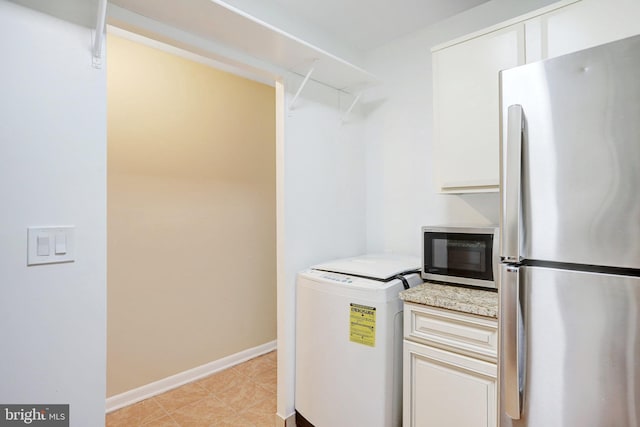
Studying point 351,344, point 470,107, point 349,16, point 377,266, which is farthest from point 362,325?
point 349,16

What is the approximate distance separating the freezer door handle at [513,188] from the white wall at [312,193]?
4.14 feet

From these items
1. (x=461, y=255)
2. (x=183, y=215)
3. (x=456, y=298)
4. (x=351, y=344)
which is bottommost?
(x=351, y=344)

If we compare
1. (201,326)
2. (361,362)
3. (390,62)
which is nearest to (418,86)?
(390,62)

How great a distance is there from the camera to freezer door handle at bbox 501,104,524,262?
93 cm

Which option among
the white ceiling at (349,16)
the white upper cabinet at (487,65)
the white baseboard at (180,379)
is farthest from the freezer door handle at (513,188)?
the white baseboard at (180,379)

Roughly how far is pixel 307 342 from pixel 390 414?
551mm

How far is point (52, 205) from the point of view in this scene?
3.92 feet

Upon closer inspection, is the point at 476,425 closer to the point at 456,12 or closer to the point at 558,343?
the point at 558,343

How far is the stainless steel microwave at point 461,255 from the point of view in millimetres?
1561

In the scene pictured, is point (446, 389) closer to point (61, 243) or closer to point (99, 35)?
point (61, 243)

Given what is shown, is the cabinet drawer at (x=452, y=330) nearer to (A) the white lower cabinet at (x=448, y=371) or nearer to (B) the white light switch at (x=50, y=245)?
(A) the white lower cabinet at (x=448, y=371)

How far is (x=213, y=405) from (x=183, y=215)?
52.6 inches

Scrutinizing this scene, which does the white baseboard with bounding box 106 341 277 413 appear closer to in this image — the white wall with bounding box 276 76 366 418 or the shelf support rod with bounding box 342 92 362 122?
the white wall with bounding box 276 76 366 418

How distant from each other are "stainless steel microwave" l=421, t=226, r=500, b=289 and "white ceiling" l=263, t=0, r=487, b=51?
1318 mm
